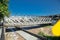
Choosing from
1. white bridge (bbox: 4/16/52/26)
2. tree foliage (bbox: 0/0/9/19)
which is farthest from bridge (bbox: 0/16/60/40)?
tree foliage (bbox: 0/0/9/19)

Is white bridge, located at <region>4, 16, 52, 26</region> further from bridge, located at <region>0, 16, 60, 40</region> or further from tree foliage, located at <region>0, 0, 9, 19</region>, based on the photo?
tree foliage, located at <region>0, 0, 9, 19</region>

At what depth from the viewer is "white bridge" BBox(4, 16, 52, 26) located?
69.5 feet

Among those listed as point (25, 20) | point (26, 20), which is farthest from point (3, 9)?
point (26, 20)

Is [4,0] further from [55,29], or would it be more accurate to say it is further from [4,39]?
[55,29]

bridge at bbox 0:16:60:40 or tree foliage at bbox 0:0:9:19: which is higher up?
tree foliage at bbox 0:0:9:19

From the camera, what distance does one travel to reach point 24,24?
2247 centimetres

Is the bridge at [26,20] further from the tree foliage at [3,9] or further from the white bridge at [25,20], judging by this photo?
the tree foliage at [3,9]

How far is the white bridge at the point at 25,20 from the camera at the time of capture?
69.5ft

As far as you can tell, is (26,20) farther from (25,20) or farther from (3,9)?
(3,9)

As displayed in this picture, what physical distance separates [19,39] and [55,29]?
39.0 feet

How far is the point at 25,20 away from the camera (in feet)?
79.1

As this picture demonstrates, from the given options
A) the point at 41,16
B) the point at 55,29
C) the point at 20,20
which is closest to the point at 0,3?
the point at 20,20

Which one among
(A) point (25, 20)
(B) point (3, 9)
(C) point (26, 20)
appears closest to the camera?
(B) point (3, 9)

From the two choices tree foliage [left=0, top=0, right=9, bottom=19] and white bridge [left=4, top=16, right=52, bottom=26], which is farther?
white bridge [left=4, top=16, right=52, bottom=26]
